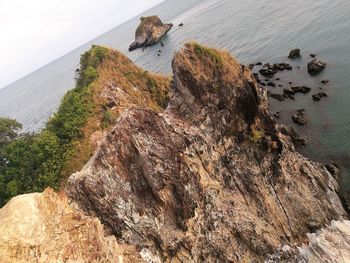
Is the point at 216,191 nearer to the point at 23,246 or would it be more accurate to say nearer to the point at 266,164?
the point at 266,164

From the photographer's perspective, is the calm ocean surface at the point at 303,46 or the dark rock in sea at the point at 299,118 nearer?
the calm ocean surface at the point at 303,46

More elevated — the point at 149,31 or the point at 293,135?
the point at 149,31

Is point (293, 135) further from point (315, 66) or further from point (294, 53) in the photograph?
point (294, 53)

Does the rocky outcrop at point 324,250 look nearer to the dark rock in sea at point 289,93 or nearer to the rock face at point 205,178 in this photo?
the rock face at point 205,178

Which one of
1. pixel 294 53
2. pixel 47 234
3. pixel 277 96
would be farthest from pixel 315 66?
pixel 47 234

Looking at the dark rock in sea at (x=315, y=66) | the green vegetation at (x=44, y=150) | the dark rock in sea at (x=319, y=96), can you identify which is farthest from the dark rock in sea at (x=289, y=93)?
the green vegetation at (x=44, y=150)
